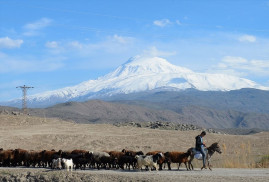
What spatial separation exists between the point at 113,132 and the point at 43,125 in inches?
297

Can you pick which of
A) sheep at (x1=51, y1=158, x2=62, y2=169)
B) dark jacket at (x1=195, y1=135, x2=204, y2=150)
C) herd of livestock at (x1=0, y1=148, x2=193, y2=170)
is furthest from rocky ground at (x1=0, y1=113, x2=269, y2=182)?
dark jacket at (x1=195, y1=135, x2=204, y2=150)

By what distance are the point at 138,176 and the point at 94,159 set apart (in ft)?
11.3

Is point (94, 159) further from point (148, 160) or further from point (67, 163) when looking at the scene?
point (148, 160)

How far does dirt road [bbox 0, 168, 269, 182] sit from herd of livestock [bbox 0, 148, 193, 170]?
2.29 feet

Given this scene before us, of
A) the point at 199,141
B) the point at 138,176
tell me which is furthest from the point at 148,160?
the point at 199,141

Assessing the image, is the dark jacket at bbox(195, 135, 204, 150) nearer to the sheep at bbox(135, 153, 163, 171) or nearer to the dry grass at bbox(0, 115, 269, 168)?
the sheep at bbox(135, 153, 163, 171)

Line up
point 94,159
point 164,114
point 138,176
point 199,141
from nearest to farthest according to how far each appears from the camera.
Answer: point 138,176, point 199,141, point 94,159, point 164,114

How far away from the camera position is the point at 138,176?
49.2 feet

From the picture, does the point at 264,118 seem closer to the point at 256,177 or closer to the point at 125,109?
the point at 125,109

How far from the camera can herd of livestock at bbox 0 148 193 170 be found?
16.8 meters

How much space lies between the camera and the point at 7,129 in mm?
37156

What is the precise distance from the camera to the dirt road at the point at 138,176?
47.1 ft

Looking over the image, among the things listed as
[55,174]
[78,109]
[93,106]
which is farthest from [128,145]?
[93,106]

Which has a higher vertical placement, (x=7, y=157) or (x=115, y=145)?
(x=115, y=145)
